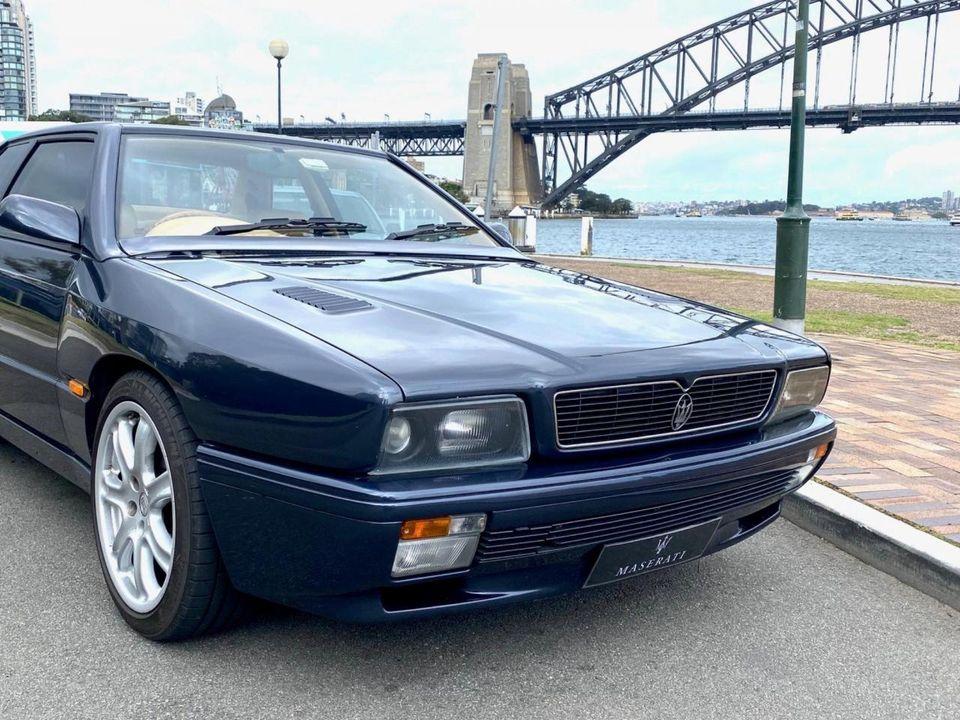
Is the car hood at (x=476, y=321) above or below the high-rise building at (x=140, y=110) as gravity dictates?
below

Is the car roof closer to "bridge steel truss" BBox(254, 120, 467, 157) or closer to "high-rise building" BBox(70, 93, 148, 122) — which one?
"bridge steel truss" BBox(254, 120, 467, 157)

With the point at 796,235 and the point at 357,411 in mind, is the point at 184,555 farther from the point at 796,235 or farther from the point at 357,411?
the point at 796,235

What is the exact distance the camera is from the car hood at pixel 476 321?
6.47 feet

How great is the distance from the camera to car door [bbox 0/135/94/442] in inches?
111

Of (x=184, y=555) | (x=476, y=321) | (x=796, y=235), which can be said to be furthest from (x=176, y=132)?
(x=796, y=235)

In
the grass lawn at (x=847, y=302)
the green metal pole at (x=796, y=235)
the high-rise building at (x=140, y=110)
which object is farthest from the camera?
the high-rise building at (x=140, y=110)

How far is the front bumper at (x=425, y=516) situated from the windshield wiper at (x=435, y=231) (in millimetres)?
1528

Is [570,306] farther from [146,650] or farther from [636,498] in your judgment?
[146,650]

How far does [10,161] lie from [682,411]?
3.02 m

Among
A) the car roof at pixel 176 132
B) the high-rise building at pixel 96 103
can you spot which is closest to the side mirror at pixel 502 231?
the car roof at pixel 176 132

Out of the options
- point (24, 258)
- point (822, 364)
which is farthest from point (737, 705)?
point (24, 258)

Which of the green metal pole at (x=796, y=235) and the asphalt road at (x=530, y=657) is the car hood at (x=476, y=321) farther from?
the green metal pole at (x=796, y=235)

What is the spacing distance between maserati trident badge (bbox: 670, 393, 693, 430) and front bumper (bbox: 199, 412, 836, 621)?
0.24 ft

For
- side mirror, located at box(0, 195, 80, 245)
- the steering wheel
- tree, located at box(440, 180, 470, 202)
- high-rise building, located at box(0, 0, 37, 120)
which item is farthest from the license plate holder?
high-rise building, located at box(0, 0, 37, 120)
